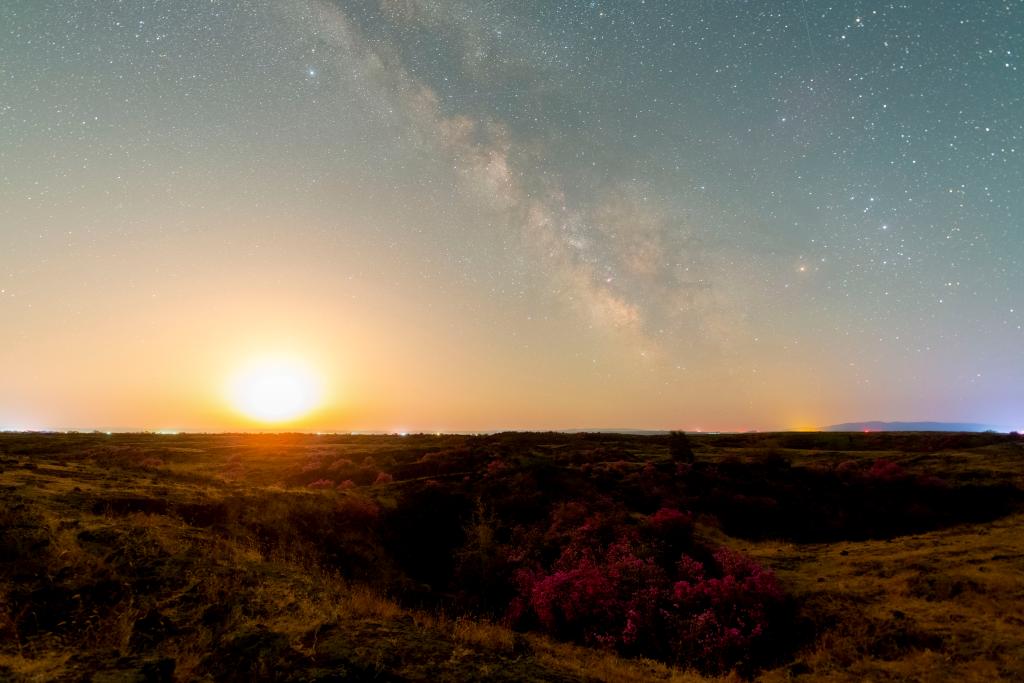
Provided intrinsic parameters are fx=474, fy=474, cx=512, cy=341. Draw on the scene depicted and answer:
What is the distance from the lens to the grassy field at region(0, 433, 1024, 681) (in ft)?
31.3

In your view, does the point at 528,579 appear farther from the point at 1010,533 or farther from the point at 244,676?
the point at 1010,533

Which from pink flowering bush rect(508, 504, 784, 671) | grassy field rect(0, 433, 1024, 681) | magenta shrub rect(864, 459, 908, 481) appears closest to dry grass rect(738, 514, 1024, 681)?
grassy field rect(0, 433, 1024, 681)

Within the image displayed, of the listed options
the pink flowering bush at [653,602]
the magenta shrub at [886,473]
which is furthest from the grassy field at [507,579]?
the magenta shrub at [886,473]

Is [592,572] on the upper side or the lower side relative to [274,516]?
lower

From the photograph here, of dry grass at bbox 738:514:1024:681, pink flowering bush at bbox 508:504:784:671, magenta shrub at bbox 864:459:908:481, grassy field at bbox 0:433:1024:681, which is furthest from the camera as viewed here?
magenta shrub at bbox 864:459:908:481

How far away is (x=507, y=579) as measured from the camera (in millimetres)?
22016

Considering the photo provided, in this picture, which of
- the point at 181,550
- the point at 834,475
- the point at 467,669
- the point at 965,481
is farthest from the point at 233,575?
the point at 965,481

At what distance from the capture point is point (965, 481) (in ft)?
119

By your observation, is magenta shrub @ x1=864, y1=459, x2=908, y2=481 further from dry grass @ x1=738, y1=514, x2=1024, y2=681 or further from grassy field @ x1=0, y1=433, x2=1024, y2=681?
dry grass @ x1=738, y1=514, x2=1024, y2=681

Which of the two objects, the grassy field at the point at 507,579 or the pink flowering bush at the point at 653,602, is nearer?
the grassy field at the point at 507,579

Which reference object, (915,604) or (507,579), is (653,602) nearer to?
(507,579)

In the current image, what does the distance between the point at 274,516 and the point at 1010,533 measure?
3698cm

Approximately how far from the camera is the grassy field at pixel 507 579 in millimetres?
9539

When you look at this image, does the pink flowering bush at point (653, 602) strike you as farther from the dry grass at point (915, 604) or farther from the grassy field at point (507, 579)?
the dry grass at point (915, 604)
